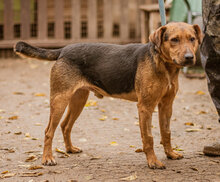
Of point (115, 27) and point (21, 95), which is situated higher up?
point (115, 27)

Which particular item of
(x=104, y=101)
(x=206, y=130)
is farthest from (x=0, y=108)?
(x=206, y=130)

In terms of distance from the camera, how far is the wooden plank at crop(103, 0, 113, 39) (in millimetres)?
11365

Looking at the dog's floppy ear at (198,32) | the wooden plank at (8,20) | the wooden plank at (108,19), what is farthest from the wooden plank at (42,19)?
the dog's floppy ear at (198,32)

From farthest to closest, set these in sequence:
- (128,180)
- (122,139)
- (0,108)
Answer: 1. (0,108)
2. (122,139)
3. (128,180)

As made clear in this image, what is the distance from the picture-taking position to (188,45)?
3.67 metres

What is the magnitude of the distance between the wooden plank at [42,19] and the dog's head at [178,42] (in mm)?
8154

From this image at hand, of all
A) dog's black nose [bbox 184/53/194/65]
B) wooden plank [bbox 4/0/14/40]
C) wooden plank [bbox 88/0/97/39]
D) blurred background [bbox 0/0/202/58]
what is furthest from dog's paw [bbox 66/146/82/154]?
wooden plank [bbox 4/0/14/40]

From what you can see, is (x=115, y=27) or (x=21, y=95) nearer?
(x=21, y=95)

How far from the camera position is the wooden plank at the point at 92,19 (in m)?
11.4

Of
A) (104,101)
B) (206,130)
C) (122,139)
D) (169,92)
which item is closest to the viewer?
(169,92)

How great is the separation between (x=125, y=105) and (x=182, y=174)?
3.81m

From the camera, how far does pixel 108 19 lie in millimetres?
11484

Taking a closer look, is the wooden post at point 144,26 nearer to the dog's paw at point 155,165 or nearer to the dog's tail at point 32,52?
the dog's tail at point 32,52

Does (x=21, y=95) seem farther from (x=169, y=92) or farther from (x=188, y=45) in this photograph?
(x=188, y=45)
